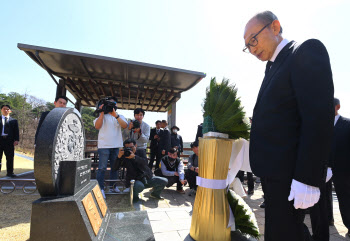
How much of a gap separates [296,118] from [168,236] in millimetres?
1787

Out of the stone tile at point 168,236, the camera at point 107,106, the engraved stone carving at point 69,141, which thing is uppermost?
the camera at point 107,106

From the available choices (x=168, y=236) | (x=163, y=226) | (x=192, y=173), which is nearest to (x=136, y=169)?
(x=192, y=173)

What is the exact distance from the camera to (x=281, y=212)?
1106mm

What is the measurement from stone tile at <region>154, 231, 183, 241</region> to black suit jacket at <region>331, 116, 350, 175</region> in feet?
7.74

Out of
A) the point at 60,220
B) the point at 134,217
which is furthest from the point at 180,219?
the point at 60,220

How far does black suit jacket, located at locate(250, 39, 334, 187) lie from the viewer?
984mm

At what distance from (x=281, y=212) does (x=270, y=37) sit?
118 centimetres

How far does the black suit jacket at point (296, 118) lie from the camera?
3.23 feet

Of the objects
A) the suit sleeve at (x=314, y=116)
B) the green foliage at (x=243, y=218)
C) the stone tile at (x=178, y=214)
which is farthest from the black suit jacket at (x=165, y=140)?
the suit sleeve at (x=314, y=116)

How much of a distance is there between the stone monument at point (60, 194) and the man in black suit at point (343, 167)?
317cm

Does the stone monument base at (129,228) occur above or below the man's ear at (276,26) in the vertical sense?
below

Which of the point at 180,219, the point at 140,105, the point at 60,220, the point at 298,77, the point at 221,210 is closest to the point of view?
the point at 298,77

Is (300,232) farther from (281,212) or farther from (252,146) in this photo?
(252,146)

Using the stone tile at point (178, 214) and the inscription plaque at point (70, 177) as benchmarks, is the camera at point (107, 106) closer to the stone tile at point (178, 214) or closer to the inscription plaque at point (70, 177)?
the inscription plaque at point (70, 177)
